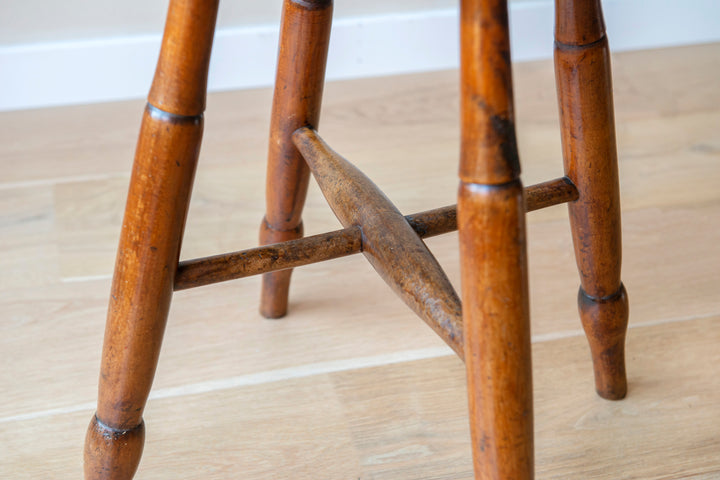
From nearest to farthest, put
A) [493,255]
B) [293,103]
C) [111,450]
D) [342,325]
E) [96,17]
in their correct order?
1. [493,255]
2. [111,450]
3. [293,103]
4. [342,325]
5. [96,17]

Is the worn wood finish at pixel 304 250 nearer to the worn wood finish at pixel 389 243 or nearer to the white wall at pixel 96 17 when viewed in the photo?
the worn wood finish at pixel 389 243

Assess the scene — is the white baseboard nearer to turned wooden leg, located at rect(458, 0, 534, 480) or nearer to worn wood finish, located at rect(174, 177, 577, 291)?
worn wood finish, located at rect(174, 177, 577, 291)

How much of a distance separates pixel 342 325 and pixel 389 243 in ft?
0.90

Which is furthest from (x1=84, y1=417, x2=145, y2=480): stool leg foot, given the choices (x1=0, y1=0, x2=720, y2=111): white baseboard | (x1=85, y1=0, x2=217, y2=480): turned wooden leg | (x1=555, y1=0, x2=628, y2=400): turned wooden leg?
(x1=0, y1=0, x2=720, y2=111): white baseboard

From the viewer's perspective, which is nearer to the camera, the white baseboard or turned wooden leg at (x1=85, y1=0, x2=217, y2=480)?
turned wooden leg at (x1=85, y1=0, x2=217, y2=480)

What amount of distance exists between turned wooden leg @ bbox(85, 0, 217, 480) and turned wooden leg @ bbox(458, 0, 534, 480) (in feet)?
0.50

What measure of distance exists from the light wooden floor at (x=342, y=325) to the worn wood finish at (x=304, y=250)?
0.63ft

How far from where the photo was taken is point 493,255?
412 mm

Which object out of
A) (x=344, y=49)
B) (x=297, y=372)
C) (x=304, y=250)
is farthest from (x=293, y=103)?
(x=344, y=49)

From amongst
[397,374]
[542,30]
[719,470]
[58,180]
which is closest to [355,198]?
[397,374]

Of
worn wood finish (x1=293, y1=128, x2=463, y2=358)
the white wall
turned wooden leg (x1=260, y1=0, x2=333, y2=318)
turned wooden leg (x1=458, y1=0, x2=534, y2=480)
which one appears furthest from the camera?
the white wall

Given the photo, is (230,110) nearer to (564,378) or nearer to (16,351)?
(16,351)

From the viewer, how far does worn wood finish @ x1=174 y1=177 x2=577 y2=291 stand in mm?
531

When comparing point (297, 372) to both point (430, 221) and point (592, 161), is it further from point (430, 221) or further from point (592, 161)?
point (592, 161)
